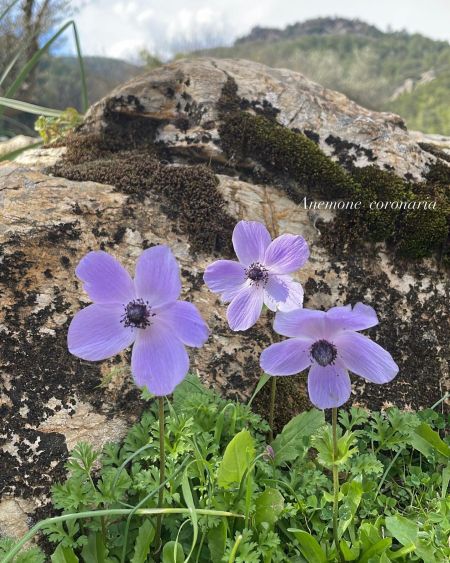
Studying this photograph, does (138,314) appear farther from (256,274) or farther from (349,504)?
(349,504)

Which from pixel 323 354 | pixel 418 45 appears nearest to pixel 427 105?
pixel 418 45

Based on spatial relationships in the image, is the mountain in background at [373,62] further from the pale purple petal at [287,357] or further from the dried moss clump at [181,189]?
the pale purple petal at [287,357]

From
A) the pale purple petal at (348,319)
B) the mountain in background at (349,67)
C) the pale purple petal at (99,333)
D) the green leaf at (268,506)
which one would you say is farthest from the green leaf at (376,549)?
the mountain in background at (349,67)

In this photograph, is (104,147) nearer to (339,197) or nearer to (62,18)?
(339,197)

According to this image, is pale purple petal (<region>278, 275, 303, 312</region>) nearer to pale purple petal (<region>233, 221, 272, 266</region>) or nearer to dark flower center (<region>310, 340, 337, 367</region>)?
pale purple petal (<region>233, 221, 272, 266</region>)

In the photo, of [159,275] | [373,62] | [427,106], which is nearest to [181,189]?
[159,275]

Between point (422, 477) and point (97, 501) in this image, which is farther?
point (422, 477)
